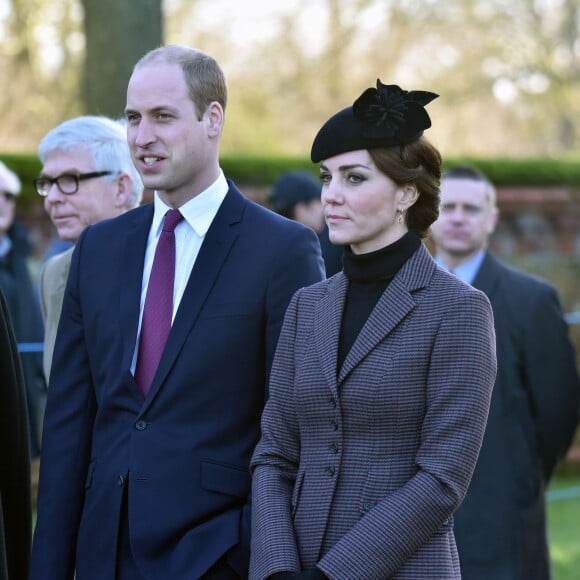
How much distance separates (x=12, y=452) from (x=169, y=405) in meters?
0.68

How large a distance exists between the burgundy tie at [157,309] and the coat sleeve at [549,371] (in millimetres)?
2422

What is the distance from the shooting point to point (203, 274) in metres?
3.85

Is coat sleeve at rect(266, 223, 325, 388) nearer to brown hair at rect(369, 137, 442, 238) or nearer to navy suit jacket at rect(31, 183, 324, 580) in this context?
navy suit jacket at rect(31, 183, 324, 580)

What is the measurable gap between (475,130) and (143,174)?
75.7ft

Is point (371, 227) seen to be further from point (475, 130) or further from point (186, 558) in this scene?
point (475, 130)

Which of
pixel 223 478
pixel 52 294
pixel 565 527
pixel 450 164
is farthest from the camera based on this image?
pixel 450 164

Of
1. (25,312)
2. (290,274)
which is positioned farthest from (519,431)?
(25,312)

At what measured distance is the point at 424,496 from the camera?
10.8 feet

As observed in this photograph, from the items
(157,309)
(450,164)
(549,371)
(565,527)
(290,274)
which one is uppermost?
(290,274)

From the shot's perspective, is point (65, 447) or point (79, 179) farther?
point (79, 179)

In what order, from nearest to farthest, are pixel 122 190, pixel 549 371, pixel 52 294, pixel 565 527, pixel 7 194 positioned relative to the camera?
pixel 52 294 < pixel 122 190 < pixel 549 371 < pixel 7 194 < pixel 565 527

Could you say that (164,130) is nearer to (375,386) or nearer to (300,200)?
(375,386)

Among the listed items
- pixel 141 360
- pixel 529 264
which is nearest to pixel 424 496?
pixel 141 360

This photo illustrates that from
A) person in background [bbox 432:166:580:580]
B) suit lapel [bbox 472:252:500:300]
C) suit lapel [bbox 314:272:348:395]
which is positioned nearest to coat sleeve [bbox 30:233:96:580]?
suit lapel [bbox 314:272:348:395]
